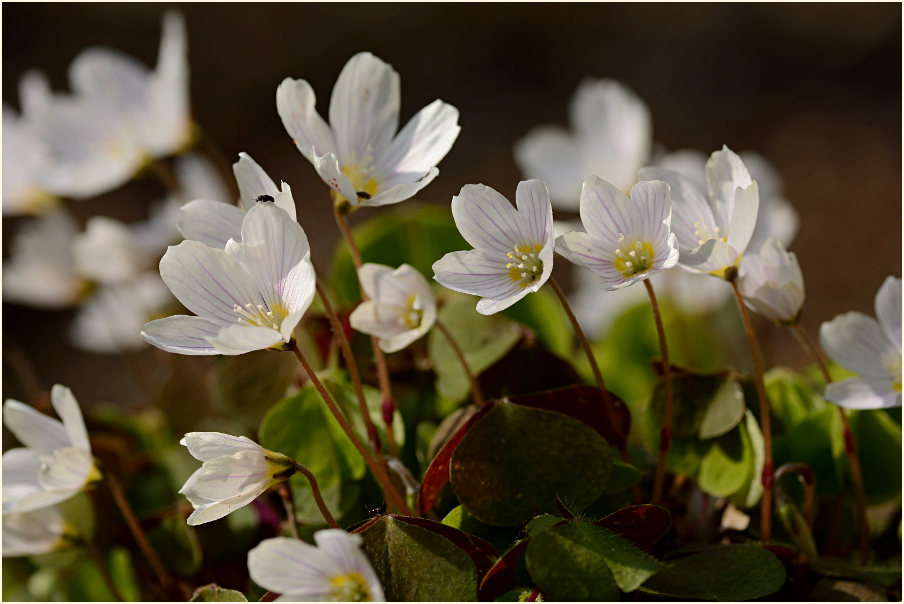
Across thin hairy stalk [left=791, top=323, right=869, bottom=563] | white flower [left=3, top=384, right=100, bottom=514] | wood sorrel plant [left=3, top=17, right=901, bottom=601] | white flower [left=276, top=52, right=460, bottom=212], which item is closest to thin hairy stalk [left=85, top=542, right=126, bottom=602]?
wood sorrel plant [left=3, top=17, right=901, bottom=601]

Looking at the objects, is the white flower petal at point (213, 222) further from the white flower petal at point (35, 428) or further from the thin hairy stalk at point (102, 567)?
the thin hairy stalk at point (102, 567)

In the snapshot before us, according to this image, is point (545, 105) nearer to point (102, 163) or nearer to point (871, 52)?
point (871, 52)

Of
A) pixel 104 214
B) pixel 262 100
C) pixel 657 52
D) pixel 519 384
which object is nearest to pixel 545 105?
pixel 657 52

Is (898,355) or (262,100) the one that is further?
(262,100)

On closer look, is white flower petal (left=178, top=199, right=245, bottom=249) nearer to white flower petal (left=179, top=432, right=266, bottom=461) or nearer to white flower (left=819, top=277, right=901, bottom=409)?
white flower petal (left=179, top=432, right=266, bottom=461)

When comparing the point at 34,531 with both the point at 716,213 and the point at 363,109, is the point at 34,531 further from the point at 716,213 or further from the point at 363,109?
the point at 716,213

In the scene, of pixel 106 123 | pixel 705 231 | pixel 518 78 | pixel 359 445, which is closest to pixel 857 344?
pixel 705 231

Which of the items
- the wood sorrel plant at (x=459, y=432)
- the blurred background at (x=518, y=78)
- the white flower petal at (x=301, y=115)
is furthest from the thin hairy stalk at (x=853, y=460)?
the blurred background at (x=518, y=78)
